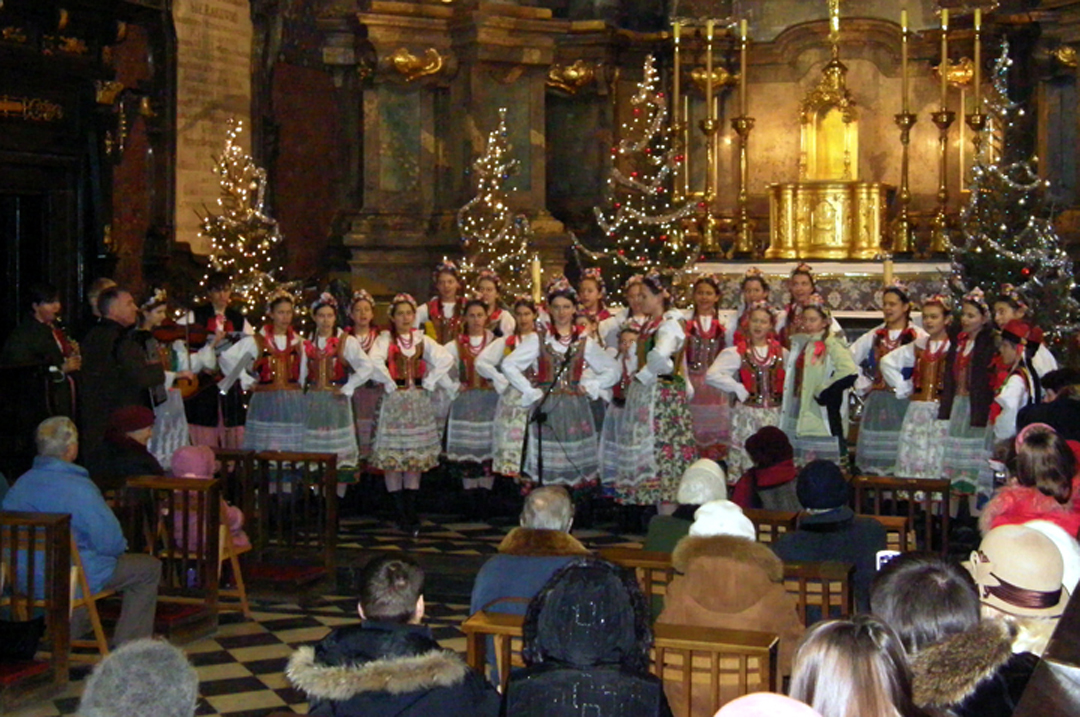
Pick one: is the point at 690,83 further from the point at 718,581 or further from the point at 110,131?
the point at 718,581

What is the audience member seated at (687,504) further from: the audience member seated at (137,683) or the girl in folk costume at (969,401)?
the girl in folk costume at (969,401)

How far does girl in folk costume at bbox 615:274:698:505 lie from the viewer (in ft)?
34.4

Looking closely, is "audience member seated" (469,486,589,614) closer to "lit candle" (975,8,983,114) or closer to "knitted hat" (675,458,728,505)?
"knitted hat" (675,458,728,505)

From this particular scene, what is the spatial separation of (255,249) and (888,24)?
723 cm

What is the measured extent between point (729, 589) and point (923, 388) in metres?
5.83

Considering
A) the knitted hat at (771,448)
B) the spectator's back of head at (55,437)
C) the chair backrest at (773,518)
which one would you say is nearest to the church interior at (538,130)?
the spectator's back of head at (55,437)

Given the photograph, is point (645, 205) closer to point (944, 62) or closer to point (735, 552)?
point (944, 62)

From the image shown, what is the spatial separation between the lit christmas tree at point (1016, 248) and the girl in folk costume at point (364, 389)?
5.75 meters

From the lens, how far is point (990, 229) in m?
14.4

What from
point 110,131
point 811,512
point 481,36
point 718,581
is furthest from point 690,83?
point 718,581

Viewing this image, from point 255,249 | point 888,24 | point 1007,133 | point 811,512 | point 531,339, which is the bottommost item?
point 811,512

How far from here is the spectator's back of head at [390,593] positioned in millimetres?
4289

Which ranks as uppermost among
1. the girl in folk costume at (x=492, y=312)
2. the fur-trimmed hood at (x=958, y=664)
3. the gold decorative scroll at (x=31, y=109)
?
the gold decorative scroll at (x=31, y=109)

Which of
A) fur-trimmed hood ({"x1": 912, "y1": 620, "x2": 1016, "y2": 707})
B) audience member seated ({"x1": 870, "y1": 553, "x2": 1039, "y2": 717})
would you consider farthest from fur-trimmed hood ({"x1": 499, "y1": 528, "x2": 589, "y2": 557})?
fur-trimmed hood ({"x1": 912, "y1": 620, "x2": 1016, "y2": 707})
